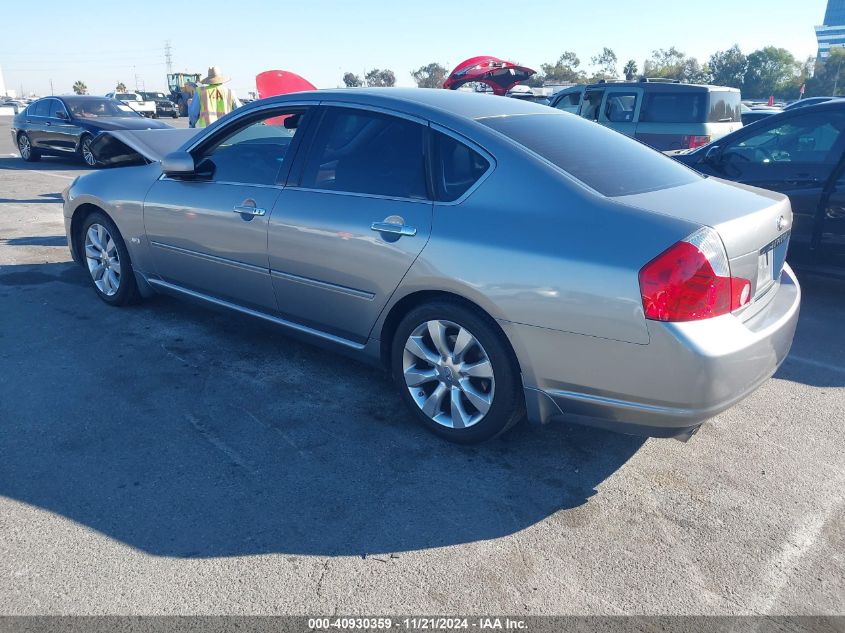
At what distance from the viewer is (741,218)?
304 centimetres

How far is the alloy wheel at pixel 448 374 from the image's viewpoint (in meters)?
3.29

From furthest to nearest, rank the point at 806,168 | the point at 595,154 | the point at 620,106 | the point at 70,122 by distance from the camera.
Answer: the point at 70,122 → the point at 620,106 → the point at 806,168 → the point at 595,154

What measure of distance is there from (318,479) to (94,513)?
3.04ft

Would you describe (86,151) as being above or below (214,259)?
below

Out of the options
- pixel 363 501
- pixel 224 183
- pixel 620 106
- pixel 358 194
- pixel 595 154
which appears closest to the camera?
pixel 363 501

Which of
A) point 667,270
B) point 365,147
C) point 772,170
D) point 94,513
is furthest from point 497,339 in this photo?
point 772,170

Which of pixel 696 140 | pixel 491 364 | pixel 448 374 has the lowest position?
pixel 448 374

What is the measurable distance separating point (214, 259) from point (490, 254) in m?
2.09

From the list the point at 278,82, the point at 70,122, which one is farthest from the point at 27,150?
the point at 278,82

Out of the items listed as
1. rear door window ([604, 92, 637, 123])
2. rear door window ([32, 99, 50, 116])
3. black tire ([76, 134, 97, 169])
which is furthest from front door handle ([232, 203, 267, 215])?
rear door window ([32, 99, 50, 116])

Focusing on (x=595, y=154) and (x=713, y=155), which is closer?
(x=595, y=154)

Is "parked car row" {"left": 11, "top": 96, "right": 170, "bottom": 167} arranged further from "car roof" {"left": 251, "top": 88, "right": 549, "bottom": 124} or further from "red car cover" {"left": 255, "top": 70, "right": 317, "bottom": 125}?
"car roof" {"left": 251, "top": 88, "right": 549, "bottom": 124}

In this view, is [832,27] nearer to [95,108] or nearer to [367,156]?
[95,108]

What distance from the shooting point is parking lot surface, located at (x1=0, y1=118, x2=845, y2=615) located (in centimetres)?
247
